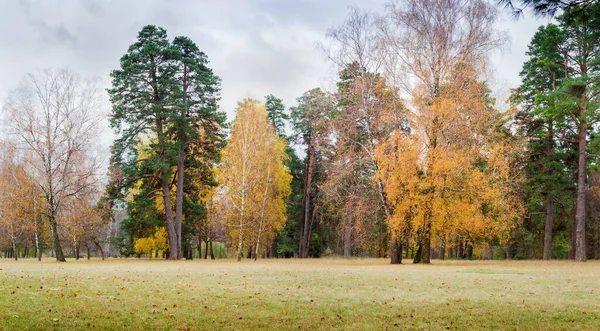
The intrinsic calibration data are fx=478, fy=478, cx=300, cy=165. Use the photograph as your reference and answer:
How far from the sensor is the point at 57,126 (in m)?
30.0

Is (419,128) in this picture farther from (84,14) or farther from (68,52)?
(68,52)

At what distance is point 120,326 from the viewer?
24.0 ft

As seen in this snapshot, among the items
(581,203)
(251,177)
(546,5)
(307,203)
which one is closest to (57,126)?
(251,177)

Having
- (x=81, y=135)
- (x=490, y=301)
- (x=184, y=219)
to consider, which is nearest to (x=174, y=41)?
(x=81, y=135)

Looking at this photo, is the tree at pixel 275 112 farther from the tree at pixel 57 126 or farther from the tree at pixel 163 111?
the tree at pixel 57 126

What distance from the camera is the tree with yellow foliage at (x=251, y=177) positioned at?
1378 inches

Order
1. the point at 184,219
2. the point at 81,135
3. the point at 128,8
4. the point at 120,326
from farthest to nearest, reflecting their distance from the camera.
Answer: the point at 184,219 < the point at 81,135 < the point at 128,8 < the point at 120,326

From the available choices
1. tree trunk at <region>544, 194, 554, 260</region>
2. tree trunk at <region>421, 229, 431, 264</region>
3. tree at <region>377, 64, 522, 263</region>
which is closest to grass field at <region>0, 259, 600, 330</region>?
tree at <region>377, 64, 522, 263</region>

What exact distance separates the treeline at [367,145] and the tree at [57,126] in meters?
0.08

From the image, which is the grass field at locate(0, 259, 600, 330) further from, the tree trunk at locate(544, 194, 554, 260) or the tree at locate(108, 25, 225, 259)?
the tree trunk at locate(544, 194, 554, 260)

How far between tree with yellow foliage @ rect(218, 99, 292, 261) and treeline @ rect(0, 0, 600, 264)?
0.46 ft

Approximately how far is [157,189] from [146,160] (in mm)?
3229

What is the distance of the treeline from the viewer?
82.6 feet

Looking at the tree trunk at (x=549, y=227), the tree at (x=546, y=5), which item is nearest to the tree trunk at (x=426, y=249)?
the tree trunk at (x=549, y=227)
